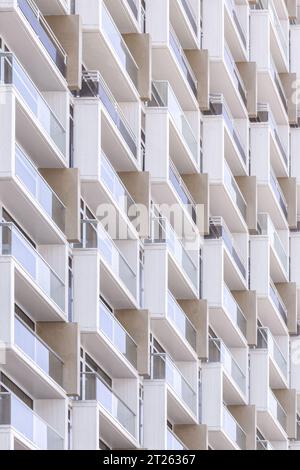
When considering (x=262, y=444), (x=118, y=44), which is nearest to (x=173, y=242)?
(x=118, y=44)

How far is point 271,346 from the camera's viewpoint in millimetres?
87938

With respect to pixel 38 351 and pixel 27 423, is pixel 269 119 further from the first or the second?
pixel 27 423

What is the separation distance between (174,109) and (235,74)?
11.2 meters

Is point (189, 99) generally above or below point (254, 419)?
above

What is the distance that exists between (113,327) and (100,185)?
4301mm

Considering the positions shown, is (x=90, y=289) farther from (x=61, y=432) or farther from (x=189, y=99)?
(x=189, y=99)

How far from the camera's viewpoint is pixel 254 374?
85.2 m

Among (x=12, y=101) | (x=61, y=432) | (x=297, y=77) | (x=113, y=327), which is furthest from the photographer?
(x=297, y=77)

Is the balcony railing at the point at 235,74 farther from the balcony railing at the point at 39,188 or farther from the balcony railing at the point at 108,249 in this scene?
the balcony railing at the point at 39,188

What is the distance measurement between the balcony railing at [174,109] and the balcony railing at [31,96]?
401 inches

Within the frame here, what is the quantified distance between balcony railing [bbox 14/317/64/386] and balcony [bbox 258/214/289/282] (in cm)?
2683

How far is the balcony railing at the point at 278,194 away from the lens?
9006cm

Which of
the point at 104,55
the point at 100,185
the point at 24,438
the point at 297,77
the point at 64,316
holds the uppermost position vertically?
the point at 297,77

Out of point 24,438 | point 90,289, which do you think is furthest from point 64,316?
point 24,438
